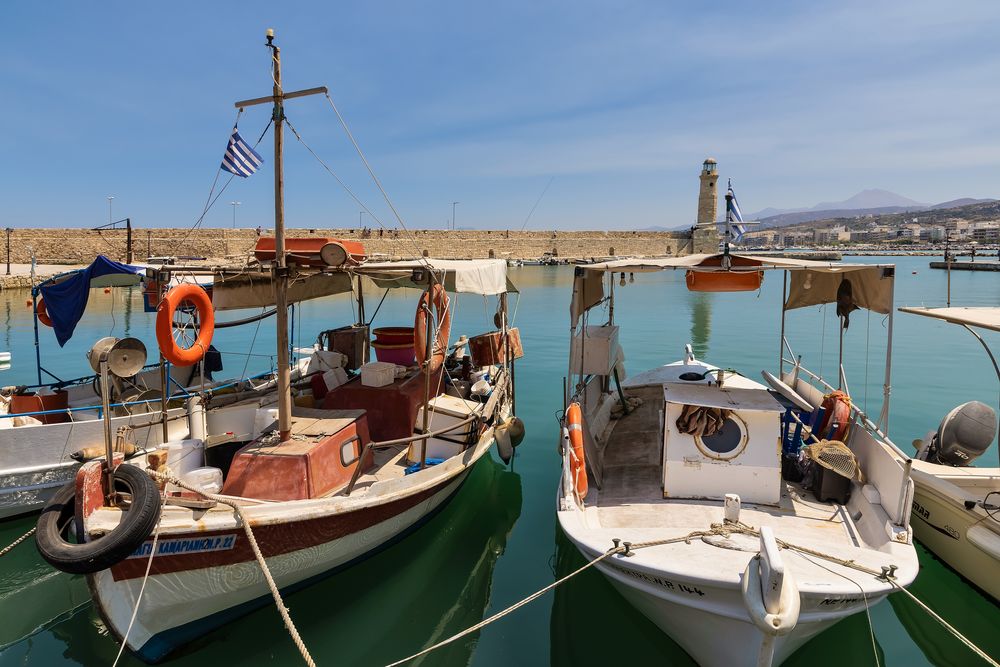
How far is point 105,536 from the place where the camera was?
14.7ft

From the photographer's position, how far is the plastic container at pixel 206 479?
6.27m

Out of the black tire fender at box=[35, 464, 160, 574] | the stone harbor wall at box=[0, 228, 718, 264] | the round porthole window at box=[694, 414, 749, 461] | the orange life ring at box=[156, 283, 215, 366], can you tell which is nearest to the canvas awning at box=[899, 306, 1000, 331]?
the round porthole window at box=[694, 414, 749, 461]

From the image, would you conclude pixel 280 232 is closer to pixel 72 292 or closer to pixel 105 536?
pixel 105 536

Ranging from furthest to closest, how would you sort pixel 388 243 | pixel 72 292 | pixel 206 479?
pixel 388 243 < pixel 72 292 < pixel 206 479

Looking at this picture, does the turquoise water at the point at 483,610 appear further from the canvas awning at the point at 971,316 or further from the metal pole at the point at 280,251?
the canvas awning at the point at 971,316

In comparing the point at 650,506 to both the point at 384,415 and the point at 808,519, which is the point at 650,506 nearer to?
the point at 808,519

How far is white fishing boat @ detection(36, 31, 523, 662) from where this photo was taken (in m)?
4.80

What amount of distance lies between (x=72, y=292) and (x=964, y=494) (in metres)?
12.1

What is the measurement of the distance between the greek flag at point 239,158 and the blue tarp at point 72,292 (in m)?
3.34

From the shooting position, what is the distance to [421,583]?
6.76 metres

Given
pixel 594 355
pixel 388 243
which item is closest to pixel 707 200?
pixel 388 243

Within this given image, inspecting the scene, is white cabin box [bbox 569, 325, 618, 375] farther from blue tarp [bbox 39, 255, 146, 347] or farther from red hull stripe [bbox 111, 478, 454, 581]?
blue tarp [bbox 39, 255, 146, 347]

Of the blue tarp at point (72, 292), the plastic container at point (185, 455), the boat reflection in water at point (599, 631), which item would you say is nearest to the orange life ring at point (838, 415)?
Result: the boat reflection in water at point (599, 631)

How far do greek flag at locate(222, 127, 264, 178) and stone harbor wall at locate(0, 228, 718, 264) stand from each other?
2604 centimetres
